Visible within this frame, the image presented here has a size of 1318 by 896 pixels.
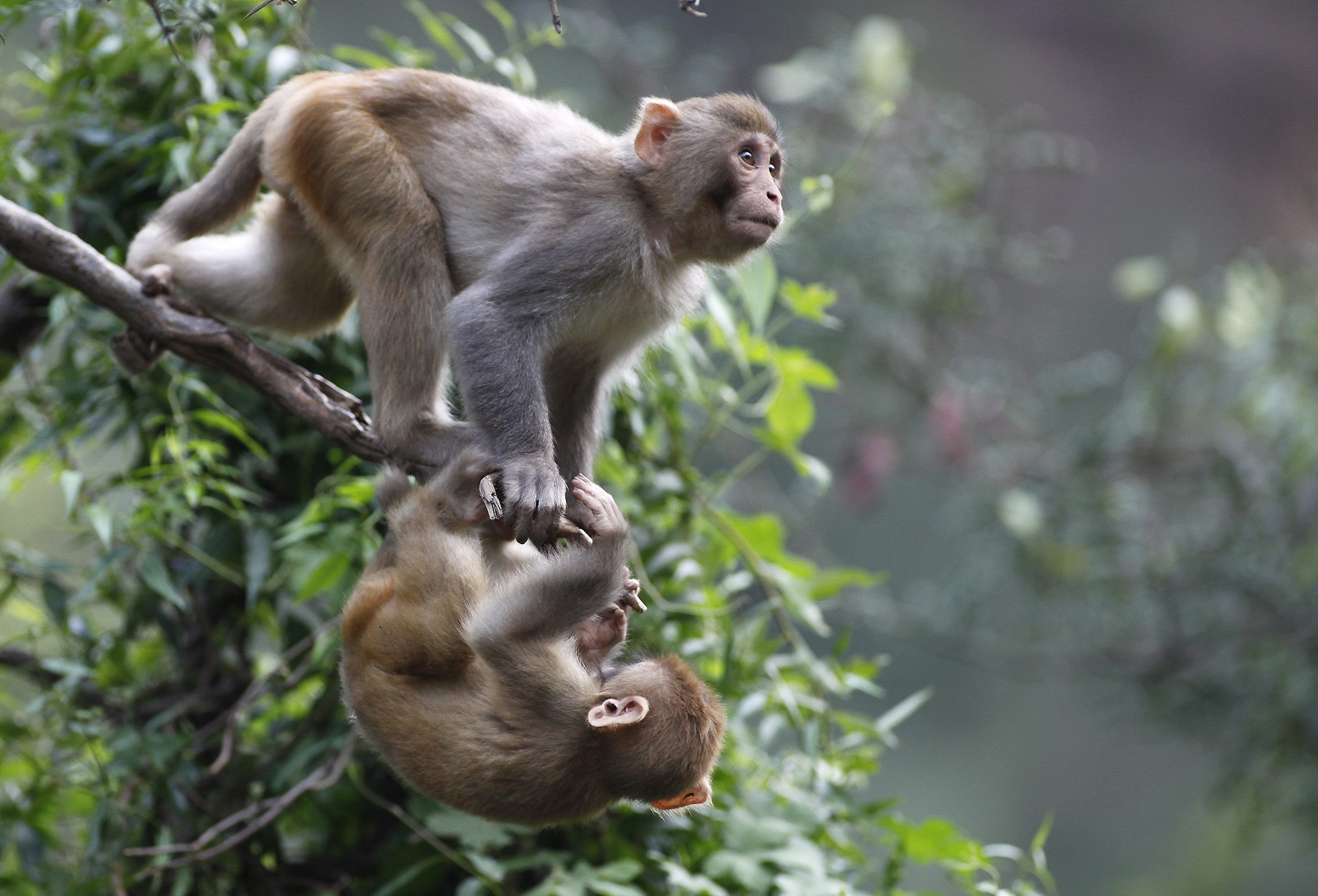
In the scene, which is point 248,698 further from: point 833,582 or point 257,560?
point 833,582

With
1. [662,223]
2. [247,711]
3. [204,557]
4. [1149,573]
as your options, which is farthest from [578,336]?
[1149,573]

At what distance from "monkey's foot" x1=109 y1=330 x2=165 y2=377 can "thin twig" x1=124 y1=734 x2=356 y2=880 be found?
1263 mm

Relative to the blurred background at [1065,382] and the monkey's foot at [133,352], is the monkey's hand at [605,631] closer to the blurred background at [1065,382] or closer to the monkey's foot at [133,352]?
the monkey's foot at [133,352]

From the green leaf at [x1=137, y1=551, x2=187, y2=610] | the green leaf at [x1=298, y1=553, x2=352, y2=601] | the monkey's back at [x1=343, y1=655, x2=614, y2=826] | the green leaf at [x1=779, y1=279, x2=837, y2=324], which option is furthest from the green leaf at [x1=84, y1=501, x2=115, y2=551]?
the green leaf at [x1=779, y1=279, x2=837, y2=324]

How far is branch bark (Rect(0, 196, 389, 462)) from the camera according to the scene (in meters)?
2.67

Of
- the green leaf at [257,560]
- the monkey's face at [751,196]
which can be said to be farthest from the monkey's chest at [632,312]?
the green leaf at [257,560]

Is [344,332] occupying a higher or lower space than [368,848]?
higher

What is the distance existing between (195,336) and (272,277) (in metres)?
0.56

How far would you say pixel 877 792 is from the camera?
10477 mm

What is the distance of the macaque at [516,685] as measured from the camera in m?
2.54

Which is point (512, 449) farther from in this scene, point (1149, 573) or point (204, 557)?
point (1149, 573)

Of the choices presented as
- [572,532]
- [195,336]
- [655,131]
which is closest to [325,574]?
[195,336]

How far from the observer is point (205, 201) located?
3.21 meters

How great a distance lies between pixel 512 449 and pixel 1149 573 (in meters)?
5.73
